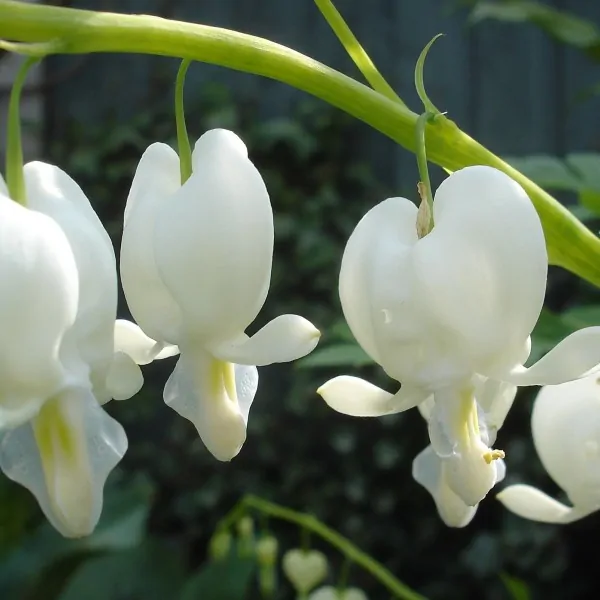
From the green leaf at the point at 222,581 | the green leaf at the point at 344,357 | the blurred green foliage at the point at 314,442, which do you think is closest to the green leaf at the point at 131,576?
the green leaf at the point at 222,581

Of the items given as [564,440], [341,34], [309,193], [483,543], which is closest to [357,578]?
[483,543]

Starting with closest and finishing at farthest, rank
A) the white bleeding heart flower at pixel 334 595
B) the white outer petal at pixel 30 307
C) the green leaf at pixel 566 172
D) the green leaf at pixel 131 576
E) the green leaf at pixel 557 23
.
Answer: the white outer petal at pixel 30 307 → the green leaf at pixel 566 172 → the white bleeding heart flower at pixel 334 595 → the green leaf at pixel 131 576 → the green leaf at pixel 557 23

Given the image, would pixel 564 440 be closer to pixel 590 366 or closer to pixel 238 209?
pixel 590 366

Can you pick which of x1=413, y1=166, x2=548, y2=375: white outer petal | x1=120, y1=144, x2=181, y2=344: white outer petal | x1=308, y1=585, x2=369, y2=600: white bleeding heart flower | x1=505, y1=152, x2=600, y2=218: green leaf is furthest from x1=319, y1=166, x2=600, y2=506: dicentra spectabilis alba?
x1=308, y1=585, x2=369, y2=600: white bleeding heart flower

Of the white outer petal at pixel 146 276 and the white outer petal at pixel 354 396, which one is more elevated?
the white outer petal at pixel 146 276

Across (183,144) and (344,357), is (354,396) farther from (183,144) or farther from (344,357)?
(344,357)

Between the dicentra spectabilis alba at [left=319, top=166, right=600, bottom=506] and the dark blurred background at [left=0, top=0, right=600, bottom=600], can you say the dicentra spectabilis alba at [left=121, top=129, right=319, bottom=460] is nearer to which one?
the dicentra spectabilis alba at [left=319, top=166, right=600, bottom=506]

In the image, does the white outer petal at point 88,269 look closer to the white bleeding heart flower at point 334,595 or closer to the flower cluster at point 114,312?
the flower cluster at point 114,312
